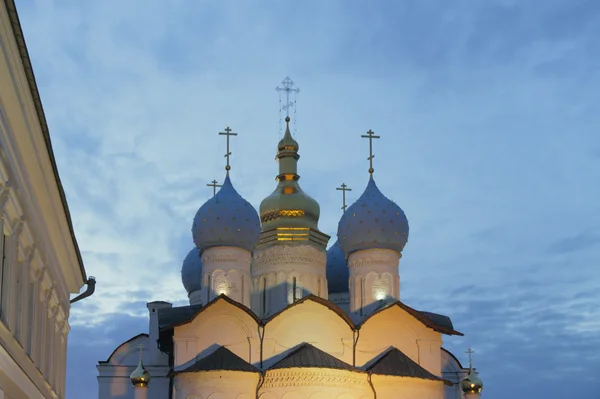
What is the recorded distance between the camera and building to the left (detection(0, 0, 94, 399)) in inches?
249

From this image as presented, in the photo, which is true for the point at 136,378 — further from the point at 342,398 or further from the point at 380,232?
the point at 380,232

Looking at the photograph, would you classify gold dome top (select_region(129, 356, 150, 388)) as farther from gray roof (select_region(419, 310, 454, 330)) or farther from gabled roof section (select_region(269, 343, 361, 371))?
gray roof (select_region(419, 310, 454, 330))

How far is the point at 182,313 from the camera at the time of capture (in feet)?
105

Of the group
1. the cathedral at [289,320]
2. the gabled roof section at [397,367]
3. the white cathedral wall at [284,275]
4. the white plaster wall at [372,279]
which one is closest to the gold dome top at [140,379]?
the cathedral at [289,320]

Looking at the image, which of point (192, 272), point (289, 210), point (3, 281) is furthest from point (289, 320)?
point (3, 281)

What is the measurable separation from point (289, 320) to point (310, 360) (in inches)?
79.5

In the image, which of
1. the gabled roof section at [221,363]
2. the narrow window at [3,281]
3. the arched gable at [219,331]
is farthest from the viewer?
the arched gable at [219,331]

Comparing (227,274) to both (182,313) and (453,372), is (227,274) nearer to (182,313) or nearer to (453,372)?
(182,313)

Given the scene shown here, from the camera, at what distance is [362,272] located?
31703 mm

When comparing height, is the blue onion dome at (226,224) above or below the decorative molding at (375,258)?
above

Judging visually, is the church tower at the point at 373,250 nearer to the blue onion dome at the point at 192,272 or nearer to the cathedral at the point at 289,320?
the cathedral at the point at 289,320

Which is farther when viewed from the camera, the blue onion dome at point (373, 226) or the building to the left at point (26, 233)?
the blue onion dome at point (373, 226)

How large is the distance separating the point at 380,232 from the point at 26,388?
933 inches

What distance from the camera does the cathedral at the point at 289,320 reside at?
2739 cm
